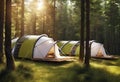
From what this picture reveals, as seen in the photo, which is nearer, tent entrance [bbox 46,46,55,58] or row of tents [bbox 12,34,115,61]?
row of tents [bbox 12,34,115,61]

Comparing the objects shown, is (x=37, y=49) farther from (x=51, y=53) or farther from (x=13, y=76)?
(x=13, y=76)

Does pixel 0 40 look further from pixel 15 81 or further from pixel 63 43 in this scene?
pixel 63 43

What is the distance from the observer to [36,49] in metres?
25.2

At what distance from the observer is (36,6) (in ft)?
166

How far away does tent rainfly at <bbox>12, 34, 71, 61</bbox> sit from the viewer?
25250mm

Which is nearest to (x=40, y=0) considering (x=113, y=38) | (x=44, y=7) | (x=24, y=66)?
(x=44, y=7)

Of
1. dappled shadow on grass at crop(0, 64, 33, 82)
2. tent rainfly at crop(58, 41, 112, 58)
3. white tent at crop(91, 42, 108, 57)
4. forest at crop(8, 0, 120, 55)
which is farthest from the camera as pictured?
forest at crop(8, 0, 120, 55)

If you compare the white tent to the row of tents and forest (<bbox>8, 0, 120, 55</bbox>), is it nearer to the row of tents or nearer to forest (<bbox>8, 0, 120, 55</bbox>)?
the row of tents

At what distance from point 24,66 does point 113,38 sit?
45.7 m

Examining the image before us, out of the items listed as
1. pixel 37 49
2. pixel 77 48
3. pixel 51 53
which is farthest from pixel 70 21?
pixel 37 49

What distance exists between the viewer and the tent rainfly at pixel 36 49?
25.2 m

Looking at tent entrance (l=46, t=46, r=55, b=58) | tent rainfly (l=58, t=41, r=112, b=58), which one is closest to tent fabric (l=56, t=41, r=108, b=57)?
tent rainfly (l=58, t=41, r=112, b=58)

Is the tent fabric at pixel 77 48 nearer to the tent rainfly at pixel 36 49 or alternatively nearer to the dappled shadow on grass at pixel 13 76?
the tent rainfly at pixel 36 49

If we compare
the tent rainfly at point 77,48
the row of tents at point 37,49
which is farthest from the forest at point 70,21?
the row of tents at point 37,49
